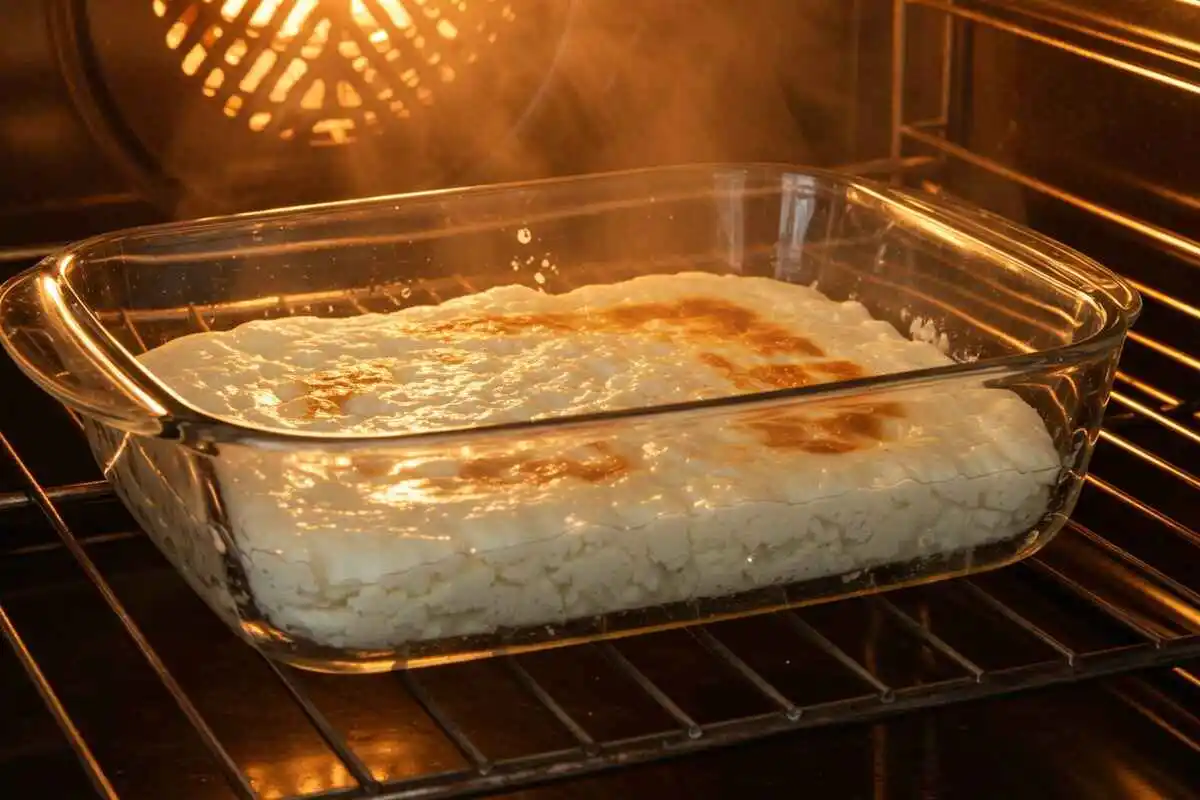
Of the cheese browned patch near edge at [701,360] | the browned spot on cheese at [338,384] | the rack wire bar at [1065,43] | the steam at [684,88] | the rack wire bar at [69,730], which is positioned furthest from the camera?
the steam at [684,88]

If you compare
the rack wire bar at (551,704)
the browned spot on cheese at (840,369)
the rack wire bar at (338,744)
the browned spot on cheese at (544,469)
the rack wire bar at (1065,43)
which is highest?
the rack wire bar at (1065,43)

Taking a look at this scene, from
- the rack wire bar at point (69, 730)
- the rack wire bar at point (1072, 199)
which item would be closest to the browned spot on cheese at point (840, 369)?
the rack wire bar at point (1072, 199)

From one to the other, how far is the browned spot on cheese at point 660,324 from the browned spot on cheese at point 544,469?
0.21 m

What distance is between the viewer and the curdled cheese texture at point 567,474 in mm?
713

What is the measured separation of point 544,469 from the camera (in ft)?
2.45

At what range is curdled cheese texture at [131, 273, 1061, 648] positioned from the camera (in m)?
0.71

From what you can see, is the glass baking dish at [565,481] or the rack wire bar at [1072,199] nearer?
the glass baking dish at [565,481]

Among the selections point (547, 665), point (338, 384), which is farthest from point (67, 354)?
point (547, 665)

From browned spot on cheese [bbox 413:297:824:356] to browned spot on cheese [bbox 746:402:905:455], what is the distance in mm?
143

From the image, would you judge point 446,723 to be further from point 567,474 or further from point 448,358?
point 448,358

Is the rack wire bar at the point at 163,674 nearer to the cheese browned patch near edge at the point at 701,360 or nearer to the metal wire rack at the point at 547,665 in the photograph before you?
the metal wire rack at the point at 547,665

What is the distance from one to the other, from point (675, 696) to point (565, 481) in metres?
0.13

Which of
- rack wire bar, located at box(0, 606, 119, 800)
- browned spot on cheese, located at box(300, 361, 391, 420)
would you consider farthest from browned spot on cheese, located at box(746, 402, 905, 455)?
rack wire bar, located at box(0, 606, 119, 800)

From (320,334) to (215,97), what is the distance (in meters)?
0.19
